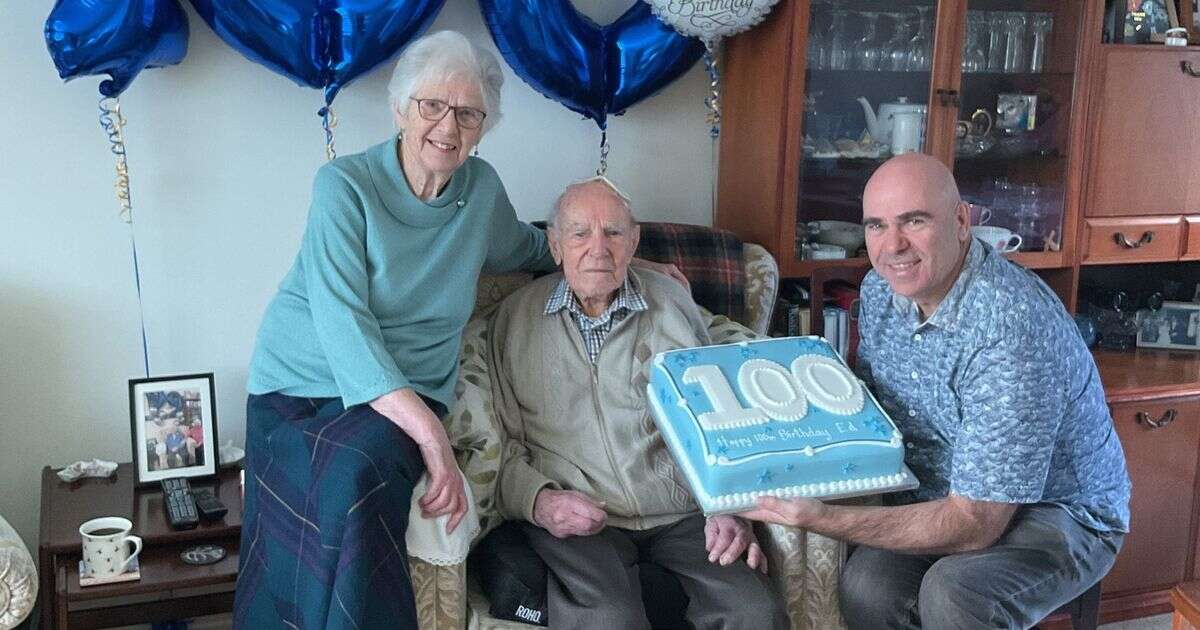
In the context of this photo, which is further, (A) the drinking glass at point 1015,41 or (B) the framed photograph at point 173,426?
(A) the drinking glass at point 1015,41

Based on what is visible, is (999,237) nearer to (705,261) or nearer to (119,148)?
(705,261)

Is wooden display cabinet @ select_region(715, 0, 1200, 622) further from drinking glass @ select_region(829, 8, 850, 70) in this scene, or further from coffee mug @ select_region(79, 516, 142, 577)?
coffee mug @ select_region(79, 516, 142, 577)

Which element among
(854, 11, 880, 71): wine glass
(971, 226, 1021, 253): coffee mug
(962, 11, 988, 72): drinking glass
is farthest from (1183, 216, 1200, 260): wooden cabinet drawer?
(854, 11, 880, 71): wine glass

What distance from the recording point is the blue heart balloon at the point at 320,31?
229cm

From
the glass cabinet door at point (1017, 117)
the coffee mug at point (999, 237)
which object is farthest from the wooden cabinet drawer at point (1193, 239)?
the coffee mug at point (999, 237)

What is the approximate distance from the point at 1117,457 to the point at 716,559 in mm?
768

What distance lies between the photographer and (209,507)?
227 centimetres

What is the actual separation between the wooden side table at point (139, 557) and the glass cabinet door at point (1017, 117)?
6.52 ft

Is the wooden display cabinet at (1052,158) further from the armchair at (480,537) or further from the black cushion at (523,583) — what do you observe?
the black cushion at (523,583)

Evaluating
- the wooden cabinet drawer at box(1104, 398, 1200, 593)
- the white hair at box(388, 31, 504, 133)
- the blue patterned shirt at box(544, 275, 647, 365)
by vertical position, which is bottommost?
the wooden cabinet drawer at box(1104, 398, 1200, 593)

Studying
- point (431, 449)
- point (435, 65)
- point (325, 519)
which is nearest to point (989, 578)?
point (431, 449)

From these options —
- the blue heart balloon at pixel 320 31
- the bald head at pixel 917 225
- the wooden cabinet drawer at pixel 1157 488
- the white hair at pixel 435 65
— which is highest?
the blue heart balloon at pixel 320 31

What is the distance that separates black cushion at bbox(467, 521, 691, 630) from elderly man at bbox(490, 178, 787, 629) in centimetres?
2

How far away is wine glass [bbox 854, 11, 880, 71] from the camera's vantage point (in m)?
2.73
